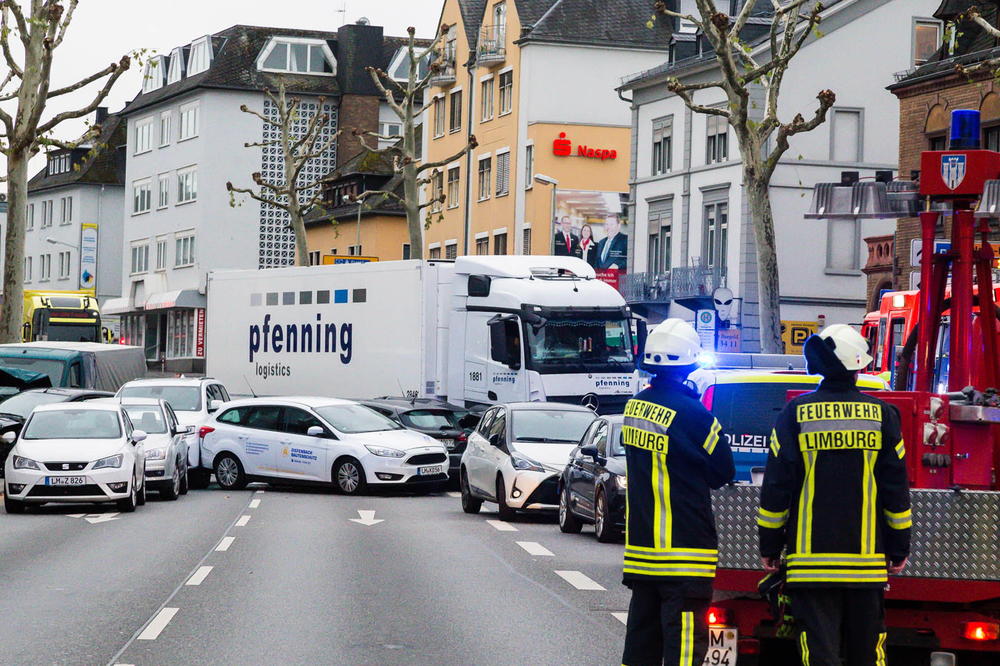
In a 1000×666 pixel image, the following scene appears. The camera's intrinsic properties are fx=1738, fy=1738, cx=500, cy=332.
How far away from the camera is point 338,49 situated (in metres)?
90.8

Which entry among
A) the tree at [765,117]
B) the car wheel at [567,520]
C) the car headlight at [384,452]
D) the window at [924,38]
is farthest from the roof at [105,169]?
the car wheel at [567,520]

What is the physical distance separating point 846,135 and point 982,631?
43406 mm

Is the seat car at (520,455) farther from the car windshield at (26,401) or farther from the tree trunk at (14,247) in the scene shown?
the tree trunk at (14,247)

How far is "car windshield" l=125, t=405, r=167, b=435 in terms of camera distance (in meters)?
26.4

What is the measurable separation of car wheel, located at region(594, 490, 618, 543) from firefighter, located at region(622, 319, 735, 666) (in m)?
10.8

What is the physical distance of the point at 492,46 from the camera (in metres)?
67.3

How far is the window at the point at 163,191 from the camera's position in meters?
90.9

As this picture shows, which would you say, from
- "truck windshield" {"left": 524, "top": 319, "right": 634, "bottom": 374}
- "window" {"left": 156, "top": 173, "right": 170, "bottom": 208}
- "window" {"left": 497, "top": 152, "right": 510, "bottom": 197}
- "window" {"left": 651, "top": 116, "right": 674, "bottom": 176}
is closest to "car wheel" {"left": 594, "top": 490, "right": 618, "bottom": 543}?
"truck windshield" {"left": 524, "top": 319, "right": 634, "bottom": 374}

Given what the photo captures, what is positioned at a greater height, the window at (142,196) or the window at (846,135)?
the window at (142,196)

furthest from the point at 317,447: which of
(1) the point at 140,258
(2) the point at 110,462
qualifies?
(1) the point at 140,258

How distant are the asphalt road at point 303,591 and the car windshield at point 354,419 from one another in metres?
5.21

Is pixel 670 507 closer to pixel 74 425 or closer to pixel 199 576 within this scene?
pixel 199 576

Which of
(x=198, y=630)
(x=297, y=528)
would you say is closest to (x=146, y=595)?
(x=198, y=630)

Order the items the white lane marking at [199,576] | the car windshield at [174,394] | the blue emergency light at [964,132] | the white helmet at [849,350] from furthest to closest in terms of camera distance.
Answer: the car windshield at [174,394] → the white lane marking at [199,576] → the blue emergency light at [964,132] → the white helmet at [849,350]
